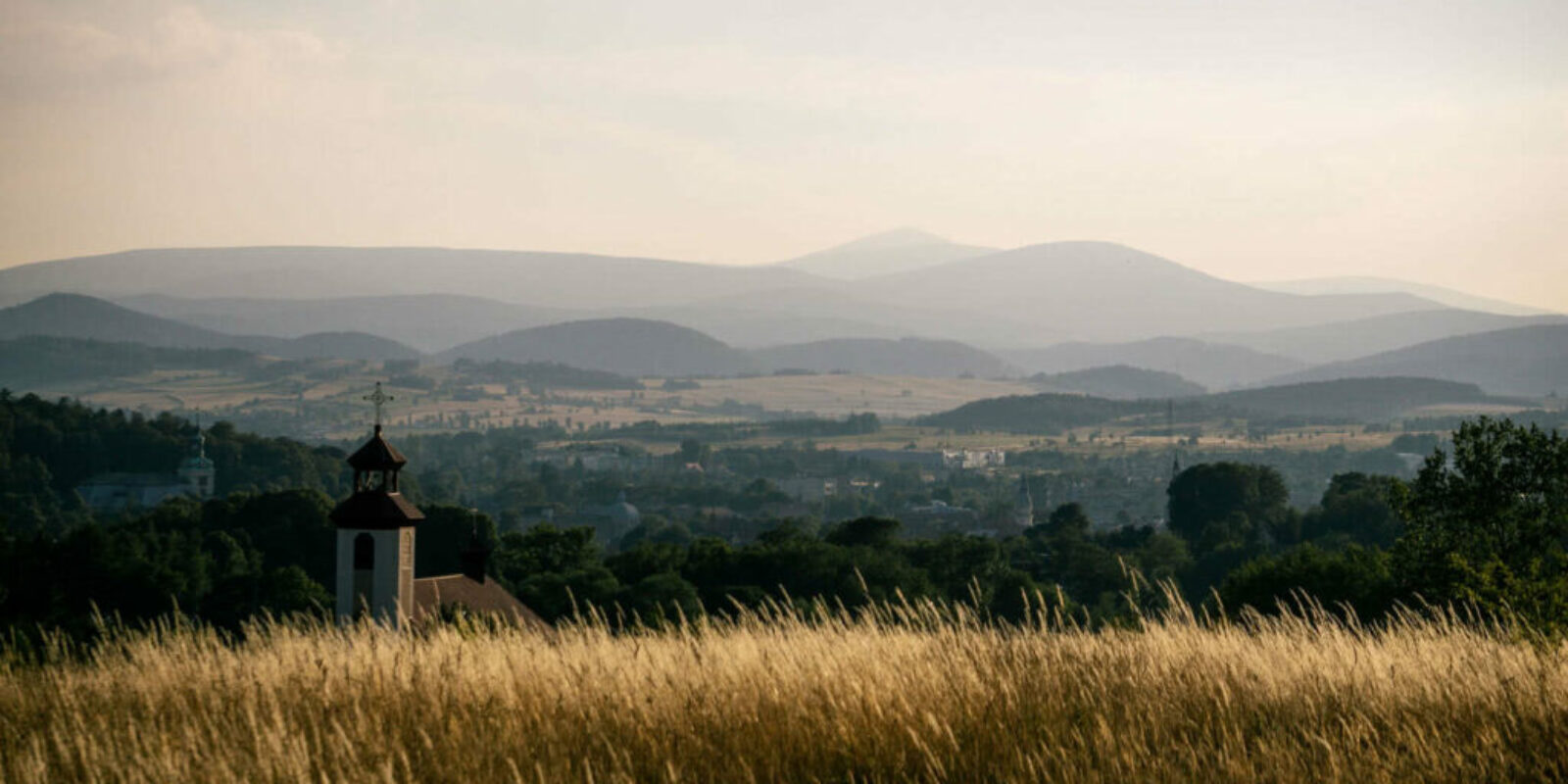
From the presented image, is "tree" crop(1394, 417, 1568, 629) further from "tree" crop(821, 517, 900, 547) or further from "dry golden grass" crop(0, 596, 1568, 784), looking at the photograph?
"tree" crop(821, 517, 900, 547)

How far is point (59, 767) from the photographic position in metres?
8.80

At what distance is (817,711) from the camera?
30.1 ft

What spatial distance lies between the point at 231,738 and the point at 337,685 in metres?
1.10

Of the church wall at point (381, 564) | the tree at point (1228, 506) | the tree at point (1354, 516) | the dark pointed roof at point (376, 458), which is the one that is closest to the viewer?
the dark pointed roof at point (376, 458)

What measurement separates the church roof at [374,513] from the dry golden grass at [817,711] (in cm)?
4399

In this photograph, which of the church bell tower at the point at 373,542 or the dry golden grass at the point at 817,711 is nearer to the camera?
the dry golden grass at the point at 817,711

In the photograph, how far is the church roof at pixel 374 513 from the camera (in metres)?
55.1

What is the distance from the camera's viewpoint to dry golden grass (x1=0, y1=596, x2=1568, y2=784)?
8445 millimetres

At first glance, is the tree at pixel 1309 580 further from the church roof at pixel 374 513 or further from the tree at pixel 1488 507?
the church roof at pixel 374 513

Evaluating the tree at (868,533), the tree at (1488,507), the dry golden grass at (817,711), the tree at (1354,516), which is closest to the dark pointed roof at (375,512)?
the tree at (1488,507)

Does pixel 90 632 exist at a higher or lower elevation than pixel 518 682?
lower

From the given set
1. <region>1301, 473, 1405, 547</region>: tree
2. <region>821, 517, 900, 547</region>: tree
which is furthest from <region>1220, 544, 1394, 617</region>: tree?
<region>1301, 473, 1405, 547</region>: tree

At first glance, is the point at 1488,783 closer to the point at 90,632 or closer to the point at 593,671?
the point at 593,671

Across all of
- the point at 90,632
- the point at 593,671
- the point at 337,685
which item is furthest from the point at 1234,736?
the point at 90,632
